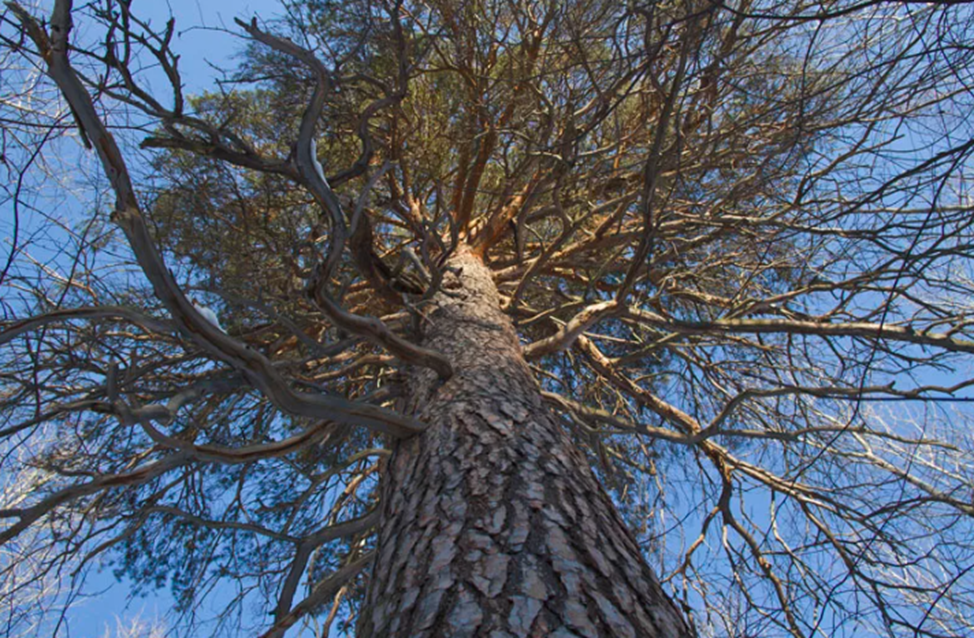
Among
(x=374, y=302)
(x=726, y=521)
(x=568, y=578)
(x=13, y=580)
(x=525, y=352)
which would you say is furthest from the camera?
(x=374, y=302)

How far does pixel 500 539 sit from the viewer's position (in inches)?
51.1

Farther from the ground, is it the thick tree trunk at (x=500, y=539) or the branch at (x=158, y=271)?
the branch at (x=158, y=271)

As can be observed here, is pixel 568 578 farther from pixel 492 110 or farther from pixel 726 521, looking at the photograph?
pixel 492 110

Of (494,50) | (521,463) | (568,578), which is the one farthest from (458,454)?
(494,50)

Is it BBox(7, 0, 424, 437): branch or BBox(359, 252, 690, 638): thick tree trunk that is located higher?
BBox(7, 0, 424, 437): branch

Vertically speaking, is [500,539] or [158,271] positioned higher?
[158,271]

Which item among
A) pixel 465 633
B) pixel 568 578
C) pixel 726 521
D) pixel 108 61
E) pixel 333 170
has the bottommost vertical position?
pixel 465 633

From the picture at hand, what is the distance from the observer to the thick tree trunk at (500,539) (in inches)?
42.9

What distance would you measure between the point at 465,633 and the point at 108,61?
6.78 ft

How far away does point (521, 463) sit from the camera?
163 cm

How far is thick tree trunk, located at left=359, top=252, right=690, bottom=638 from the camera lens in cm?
109

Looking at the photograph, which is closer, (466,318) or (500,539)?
(500,539)

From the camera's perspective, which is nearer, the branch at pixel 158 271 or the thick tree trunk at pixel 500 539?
the thick tree trunk at pixel 500 539

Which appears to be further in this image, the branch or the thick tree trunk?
the branch
